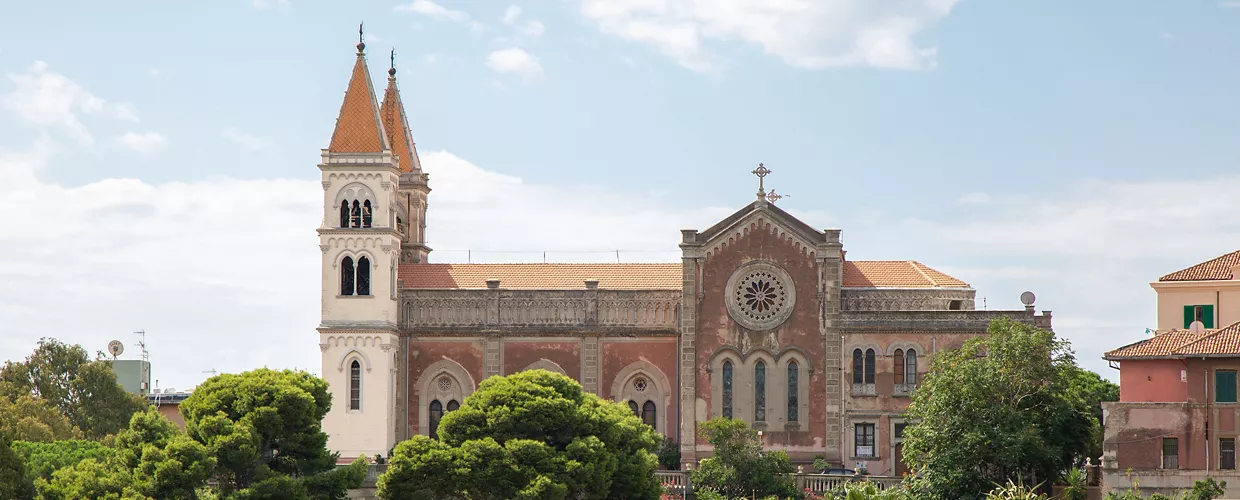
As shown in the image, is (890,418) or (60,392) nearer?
(890,418)

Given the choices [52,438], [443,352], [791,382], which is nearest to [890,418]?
[791,382]

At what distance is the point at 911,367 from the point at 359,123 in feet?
86.1

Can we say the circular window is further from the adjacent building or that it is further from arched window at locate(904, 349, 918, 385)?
the adjacent building

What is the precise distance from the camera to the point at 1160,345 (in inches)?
2840

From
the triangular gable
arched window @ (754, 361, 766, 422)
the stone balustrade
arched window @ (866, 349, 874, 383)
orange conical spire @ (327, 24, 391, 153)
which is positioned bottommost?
arched window @ (754, 361, 766, 422)

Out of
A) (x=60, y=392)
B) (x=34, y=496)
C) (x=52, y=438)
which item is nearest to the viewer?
A: (x=34, y=496)

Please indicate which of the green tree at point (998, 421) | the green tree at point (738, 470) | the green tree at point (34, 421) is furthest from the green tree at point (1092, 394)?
the green tree at point (34, 421)

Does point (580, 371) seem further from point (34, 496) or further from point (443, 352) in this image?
point (34, 496)

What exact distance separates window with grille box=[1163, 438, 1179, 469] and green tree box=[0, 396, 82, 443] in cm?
4402

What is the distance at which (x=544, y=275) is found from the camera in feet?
296

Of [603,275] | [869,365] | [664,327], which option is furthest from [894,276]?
[603,275]

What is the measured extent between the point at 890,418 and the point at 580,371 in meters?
13.6

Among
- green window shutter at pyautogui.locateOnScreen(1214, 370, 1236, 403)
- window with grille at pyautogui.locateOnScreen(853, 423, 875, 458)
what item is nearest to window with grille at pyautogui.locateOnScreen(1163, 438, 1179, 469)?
green window shutter at pyautogui.locateOnScreen(1214, 370, 1236, 403)

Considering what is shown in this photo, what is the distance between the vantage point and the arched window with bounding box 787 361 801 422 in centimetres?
8538
